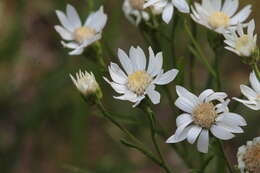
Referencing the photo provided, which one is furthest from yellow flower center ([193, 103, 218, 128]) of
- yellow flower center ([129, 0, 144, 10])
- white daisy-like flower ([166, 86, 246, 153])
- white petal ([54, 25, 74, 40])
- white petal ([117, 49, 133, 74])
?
white petal ([54, 25, 74, 40])

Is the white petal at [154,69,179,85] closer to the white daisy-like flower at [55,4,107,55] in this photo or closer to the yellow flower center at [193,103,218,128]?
the yellow flower center at [193,103,218,128]

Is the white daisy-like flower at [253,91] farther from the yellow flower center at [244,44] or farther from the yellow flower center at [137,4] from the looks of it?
the yellow flower center at [137,4]

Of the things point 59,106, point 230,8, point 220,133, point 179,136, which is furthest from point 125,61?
point 59,106

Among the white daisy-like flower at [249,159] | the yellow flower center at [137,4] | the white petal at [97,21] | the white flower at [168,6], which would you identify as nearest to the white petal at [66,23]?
the white petal at [97,21]

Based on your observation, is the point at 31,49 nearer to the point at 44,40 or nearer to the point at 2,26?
the point at 44,40

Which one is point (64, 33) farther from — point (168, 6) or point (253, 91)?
point (253, 91)

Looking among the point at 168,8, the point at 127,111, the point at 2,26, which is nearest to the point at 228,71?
the point at 127,111
